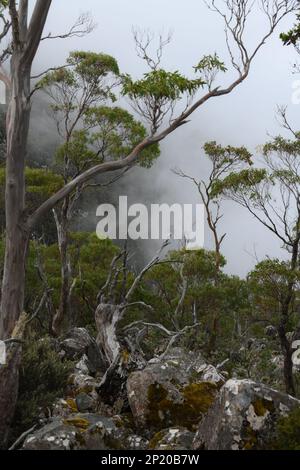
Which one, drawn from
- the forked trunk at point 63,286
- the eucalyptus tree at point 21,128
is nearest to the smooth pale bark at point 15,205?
the eucalyptus tree at point 21,128

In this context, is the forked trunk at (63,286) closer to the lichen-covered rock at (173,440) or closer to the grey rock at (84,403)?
the grey rock at (84,403)

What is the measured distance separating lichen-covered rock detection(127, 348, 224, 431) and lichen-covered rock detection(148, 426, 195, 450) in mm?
719

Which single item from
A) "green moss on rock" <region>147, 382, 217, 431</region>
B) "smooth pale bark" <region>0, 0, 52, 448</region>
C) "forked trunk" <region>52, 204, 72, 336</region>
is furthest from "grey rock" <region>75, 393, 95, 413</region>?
"forked trunk" <region>52, 204, 72, 336</region>

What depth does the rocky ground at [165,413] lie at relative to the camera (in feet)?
18.0

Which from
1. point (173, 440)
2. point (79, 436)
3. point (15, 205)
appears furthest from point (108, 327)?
point (79, 436)

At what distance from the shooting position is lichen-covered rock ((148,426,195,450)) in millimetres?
5869

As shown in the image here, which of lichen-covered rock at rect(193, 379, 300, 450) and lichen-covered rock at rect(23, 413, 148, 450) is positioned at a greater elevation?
lichen-covered rock at rect(193, 379, 300, 450)

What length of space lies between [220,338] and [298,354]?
16.3ft

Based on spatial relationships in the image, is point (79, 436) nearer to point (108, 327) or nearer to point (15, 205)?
point (15, 205)

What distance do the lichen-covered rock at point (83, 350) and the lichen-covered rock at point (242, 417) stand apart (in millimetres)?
5901

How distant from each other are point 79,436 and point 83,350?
720 centimetres

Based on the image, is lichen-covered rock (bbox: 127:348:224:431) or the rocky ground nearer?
the rocky ground

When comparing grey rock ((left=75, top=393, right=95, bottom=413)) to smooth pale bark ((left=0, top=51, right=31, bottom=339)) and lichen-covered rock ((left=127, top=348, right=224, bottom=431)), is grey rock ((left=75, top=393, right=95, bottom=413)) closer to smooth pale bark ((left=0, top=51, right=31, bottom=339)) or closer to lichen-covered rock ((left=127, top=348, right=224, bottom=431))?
lichen-covered rock ((left=127, top=348, right=224, bottom=431))

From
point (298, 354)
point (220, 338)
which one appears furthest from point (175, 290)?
point (298, 354)
